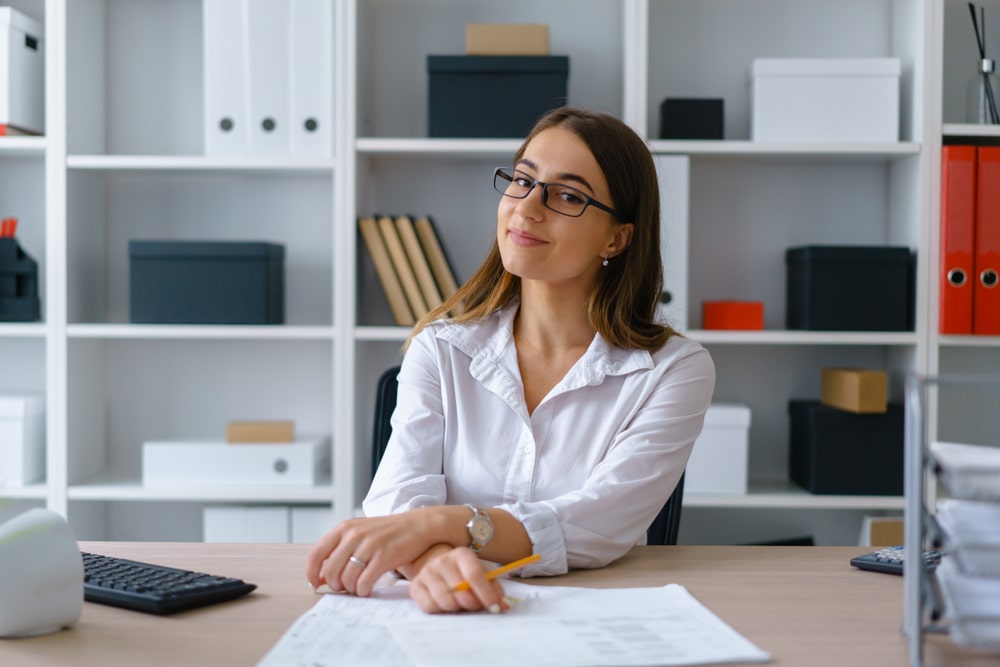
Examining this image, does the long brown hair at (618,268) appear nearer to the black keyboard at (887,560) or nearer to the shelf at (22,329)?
the black keyboard at (887,560)

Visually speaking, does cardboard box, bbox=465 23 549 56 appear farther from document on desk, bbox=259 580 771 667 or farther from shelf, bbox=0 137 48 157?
document on desk, bbox=259 580 771 667

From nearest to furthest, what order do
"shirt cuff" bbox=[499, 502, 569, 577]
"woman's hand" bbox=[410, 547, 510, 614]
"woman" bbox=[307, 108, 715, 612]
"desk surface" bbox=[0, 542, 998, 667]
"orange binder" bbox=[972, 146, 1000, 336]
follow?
"desk surface" bbox=[0, 542, 998, 667], "woman's hand" bbox=[410, 547, 510, 614], "shirt cuff" bbox=[499, 502, 569, 577], "woman" bbox=[307, 108, 715, 612], "orange binder" bbox=[972, 146, 1000, 336]

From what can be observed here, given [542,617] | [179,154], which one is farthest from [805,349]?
[542,617]

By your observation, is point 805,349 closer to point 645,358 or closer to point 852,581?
point 645,358

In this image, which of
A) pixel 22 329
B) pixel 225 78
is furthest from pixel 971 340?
pixel 22 329

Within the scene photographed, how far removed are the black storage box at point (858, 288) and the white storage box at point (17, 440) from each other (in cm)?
193

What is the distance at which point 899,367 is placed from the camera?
2533 millimetres

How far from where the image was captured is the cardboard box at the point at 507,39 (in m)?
2.42

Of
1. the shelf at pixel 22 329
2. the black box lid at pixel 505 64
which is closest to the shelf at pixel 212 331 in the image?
the shelf at pixel 22 329

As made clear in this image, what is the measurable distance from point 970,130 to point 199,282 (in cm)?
189

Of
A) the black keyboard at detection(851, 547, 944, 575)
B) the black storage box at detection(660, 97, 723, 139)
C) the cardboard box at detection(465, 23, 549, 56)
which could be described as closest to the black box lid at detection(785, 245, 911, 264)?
the black storage box at detection(660, 97, 723, 139)

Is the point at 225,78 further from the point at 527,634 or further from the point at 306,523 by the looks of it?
the point at 527,634

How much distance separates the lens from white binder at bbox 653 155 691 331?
7.82 ft

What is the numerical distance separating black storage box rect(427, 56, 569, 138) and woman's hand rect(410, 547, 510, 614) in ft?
5.20
